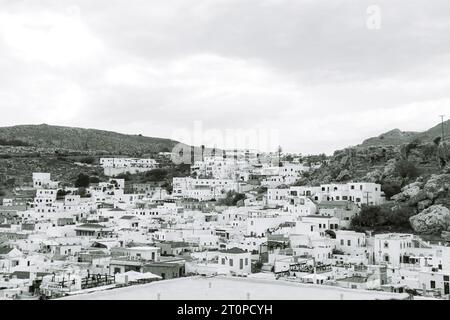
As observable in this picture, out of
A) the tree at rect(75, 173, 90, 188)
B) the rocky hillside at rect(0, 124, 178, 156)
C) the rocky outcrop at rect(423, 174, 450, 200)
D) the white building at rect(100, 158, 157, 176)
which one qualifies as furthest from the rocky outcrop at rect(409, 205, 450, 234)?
the rocky hillside at rect(0, 124, 178, 156)

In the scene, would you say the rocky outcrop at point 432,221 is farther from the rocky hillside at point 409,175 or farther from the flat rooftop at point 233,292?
the flat rooftop at point 233,292

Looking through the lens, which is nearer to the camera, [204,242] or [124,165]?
[204,242]

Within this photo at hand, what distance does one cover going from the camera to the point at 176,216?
110 ft

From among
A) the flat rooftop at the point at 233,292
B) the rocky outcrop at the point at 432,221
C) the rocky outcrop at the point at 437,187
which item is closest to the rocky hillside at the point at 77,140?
the rocky outcrop at the point at 437,187

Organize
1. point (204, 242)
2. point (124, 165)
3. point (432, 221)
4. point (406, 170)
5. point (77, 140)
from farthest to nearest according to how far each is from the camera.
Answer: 1. point (77, 140)
2. point (124, 165)
3. point (406, 170)
4. point (432, 221)
5. point (204, 242)

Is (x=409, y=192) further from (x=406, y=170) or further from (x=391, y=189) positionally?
Answer: (x=406, y=170)

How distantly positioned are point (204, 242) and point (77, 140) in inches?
2555

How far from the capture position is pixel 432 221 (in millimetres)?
28250

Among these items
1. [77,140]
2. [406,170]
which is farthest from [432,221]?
[77,140]

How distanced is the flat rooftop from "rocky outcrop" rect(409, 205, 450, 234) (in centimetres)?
1903

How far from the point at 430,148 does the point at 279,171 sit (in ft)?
41.3

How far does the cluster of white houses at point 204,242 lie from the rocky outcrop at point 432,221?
313 centimetres

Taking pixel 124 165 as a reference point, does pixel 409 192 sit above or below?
below

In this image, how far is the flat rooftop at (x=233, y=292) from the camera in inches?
362
